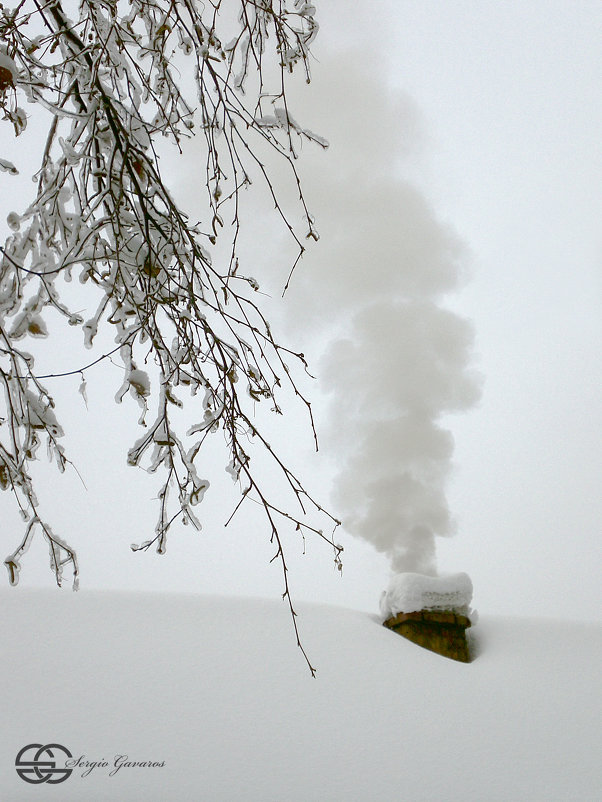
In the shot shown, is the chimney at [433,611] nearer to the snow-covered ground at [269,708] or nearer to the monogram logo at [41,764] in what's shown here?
the snow-covered ground at [269,708]

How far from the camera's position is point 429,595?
20.0 feet

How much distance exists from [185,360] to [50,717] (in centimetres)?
315

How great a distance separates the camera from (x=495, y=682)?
16.1 feet

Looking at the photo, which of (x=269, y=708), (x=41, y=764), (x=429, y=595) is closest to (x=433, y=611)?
(x=429, y=595)

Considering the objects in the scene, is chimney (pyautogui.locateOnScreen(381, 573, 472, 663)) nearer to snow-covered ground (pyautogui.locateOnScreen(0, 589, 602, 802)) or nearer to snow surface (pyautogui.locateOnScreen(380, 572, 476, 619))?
snow surface (pyautogui.locateOnScreen(380, 572, 476, 619))

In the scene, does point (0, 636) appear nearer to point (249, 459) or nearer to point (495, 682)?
point (495, 682)

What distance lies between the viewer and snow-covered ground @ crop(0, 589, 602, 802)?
3328 mm

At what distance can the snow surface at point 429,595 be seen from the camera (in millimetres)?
6039

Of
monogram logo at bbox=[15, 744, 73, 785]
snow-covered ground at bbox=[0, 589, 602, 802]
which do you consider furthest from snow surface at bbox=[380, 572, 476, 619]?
monogram logo at bbox=[15, 744, 73, 785]

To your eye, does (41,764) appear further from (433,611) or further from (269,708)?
(433,611)

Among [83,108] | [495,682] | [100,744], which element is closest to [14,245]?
[83,108]

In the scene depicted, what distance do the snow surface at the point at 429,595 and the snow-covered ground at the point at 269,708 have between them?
598mm

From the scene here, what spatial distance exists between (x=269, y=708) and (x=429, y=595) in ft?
8.51

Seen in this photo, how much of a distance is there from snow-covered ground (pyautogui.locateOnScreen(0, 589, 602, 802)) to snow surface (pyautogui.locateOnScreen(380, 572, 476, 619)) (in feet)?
1.96
